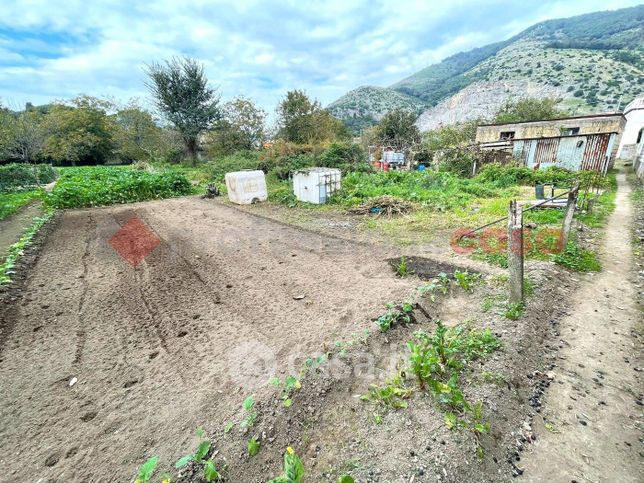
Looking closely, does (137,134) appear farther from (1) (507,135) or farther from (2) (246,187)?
(1) (507,135)

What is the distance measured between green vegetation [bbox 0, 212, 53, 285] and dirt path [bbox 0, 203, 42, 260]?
0.54 ft

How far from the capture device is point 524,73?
67.1 meters

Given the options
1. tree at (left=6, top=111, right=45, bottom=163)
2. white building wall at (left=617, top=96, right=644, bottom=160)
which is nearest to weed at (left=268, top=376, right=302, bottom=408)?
tree at (left=6, top=111, right=45, bottom=163)

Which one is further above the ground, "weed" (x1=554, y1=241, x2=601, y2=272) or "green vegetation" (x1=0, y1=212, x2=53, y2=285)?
"green vegetation" (x1=0, y1=212, x2=53, y2=285)

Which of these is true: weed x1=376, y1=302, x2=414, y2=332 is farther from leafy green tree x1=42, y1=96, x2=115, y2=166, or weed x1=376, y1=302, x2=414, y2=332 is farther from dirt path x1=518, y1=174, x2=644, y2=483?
leafy green tree x1=42, y1=96, x2=115, y2=166

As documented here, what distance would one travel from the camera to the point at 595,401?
246 centimetres

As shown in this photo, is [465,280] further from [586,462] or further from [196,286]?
[196,286]

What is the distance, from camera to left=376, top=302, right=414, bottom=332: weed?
333 centimetres

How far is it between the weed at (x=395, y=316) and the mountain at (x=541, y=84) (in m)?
48.5

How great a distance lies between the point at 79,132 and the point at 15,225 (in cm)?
3789

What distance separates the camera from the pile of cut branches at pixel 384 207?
29.8 ft

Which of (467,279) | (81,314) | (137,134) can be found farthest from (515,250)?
(137,134)

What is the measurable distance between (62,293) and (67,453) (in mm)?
3543

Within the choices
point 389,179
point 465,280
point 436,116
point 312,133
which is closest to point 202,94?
point 312,133
